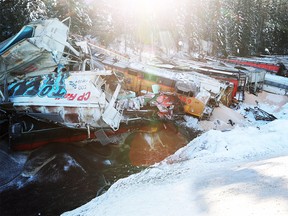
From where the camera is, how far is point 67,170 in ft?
34.7

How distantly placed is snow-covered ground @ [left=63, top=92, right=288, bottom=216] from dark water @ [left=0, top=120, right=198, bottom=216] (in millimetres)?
2581

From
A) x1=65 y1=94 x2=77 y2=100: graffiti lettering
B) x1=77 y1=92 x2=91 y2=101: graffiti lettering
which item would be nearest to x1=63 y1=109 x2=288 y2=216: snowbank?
x1=77 y1=92 x2=91 y2=101: graffiti lettering

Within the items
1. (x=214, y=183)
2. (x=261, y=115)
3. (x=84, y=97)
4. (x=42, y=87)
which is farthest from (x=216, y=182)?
(x=261, y=115)

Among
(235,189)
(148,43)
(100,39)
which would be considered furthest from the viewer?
(148,43)

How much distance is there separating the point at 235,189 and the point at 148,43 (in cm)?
3459

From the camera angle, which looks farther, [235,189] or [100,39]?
[100,39]

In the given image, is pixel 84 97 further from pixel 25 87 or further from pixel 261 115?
pixel 261 115

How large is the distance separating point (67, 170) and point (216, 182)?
676cm

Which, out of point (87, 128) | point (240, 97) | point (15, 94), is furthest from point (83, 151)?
point (240, 97)

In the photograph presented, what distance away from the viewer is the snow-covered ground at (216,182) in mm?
4574

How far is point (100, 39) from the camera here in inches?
1214

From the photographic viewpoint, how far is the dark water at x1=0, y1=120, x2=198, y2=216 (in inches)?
352

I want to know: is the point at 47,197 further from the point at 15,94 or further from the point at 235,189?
the point at 235,189

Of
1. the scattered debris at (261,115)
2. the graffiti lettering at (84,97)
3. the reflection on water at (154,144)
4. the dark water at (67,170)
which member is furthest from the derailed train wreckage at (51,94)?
the scattered debris at (261,115)
